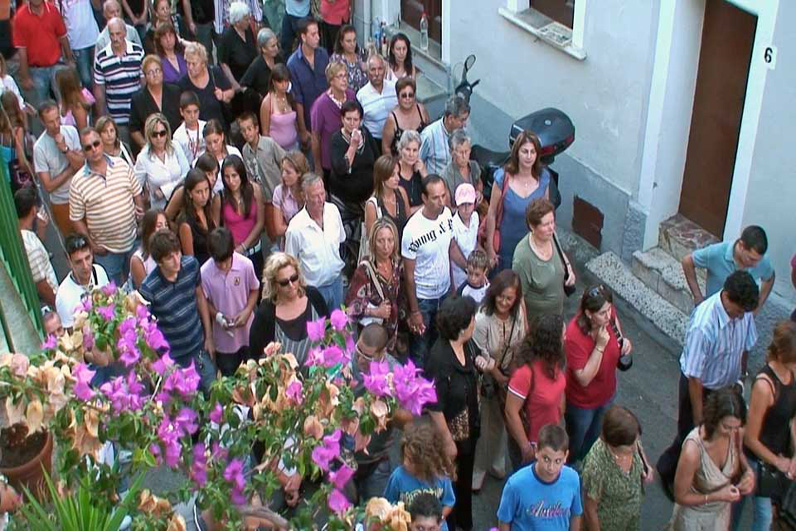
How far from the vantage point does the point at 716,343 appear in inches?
247

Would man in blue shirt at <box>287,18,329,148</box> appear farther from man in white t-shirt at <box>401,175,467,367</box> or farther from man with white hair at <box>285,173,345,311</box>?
man in white t-shirt at <box>401,175,467,367</box>

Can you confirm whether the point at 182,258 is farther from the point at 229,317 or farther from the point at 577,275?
the point at 577,275

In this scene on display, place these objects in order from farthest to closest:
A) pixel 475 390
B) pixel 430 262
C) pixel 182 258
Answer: pixel 430 262, pixel 182 258, pixel 475 390

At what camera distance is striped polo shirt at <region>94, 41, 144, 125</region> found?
945 centimetres

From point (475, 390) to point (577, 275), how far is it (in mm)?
3436

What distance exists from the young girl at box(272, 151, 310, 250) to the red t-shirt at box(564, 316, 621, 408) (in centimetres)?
237

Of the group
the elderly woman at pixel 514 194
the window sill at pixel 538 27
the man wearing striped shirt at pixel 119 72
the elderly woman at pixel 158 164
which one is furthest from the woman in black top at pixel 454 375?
the man wearing striped shirt at pixel 119 72

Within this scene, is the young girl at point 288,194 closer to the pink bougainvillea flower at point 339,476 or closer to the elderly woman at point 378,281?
the elderly woman at point 378,281

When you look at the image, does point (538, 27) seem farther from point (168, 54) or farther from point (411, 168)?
point (168, 54)

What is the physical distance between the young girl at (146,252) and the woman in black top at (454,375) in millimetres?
1972

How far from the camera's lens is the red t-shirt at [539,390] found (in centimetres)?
590

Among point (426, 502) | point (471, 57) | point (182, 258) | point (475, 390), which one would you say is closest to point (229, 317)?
point (182, 258)

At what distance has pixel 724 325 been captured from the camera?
20.4ft

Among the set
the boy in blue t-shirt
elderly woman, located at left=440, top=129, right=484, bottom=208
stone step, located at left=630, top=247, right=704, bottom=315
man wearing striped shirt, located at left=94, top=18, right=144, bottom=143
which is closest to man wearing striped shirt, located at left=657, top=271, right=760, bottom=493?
the boy in blue t-shirt
